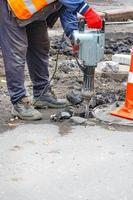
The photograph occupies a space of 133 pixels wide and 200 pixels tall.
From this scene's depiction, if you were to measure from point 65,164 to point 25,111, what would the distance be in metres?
1.39

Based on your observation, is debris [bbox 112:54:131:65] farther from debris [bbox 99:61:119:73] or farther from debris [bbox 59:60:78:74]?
debris [bbox 59:60:78:74]

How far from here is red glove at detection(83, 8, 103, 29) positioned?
587cm

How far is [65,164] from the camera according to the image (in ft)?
16.8

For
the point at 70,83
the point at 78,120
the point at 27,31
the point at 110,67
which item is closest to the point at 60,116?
the point at 78,120

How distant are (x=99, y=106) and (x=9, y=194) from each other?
2.44 metres


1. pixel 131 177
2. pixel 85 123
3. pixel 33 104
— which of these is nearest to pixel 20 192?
pixel 131 177

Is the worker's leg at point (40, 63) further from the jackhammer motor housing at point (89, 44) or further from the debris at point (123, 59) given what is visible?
the debris at point (123, 59)

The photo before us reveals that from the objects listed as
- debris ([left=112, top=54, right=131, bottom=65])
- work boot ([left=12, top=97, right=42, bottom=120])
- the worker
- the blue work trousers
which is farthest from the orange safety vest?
debris ([left=112, top=54, right=131, bottom=65])

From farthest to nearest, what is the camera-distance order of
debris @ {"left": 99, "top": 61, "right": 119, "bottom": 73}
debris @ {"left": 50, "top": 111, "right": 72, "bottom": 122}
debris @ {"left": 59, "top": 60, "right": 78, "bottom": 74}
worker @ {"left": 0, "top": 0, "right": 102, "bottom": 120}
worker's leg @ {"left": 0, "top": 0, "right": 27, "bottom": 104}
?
debris @ {"left": 59, "top": 60, "right": 78, "bottom": 74} → debris @ {"left": 99, "top": 61, "right": 119, "bottom": 73} → debris @ {"left": 50, "top": 111, "right": 72, "bottom": 122} → worker's leg @ {"left": 0, "top": 0, "right": 27, "bottom": 104} → worker @ {"left": 0, "top": 0, "right": 102, "bottom": 120}

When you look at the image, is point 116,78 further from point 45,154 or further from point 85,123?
point 45,154

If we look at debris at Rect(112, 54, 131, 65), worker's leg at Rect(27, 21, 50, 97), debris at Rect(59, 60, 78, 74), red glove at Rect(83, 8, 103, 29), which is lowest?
debris at Rect(59, 60, 78, 74)

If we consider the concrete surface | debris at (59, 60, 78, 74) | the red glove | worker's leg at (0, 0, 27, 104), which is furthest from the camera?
debris at (59, 60, 78, 74)

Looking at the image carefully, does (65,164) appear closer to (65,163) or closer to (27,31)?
(65,163)

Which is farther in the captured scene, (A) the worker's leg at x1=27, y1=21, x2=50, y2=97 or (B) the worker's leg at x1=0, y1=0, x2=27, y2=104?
(A) the worker's leg at x1=27, y1=21, x2=50, y2=97
